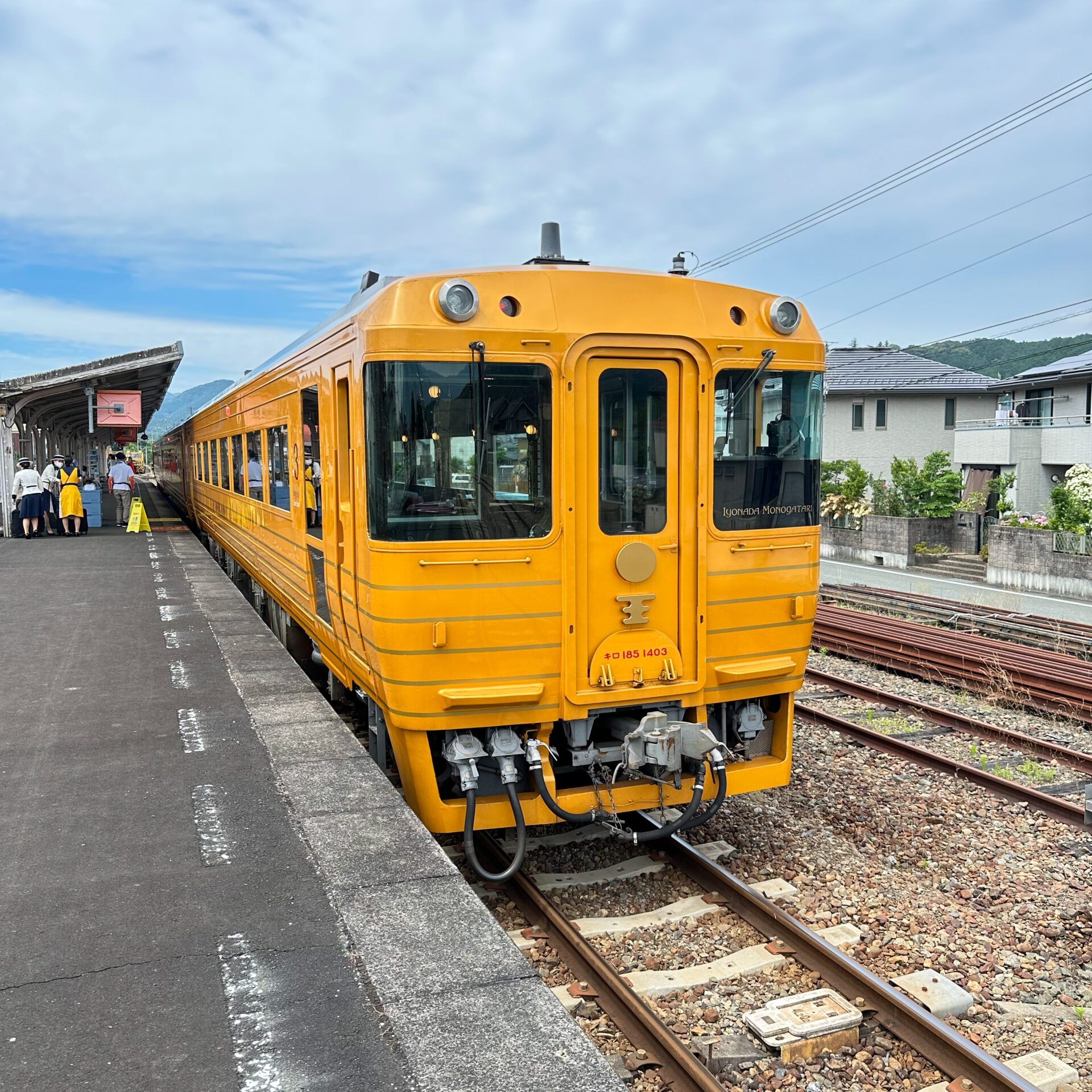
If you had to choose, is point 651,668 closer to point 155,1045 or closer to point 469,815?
point 469,815

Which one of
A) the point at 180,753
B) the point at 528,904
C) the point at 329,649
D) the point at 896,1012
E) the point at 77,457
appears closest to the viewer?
the point at 896,1012

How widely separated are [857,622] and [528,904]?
9.48 m

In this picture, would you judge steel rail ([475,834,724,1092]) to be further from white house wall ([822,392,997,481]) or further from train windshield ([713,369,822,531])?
white house wall ([822,392,997,481])

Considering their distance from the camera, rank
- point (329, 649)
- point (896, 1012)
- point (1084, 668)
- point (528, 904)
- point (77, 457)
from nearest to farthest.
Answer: point (896, 1012)
point (528, 904)
point (329, 649)
point (1084, 668)
point (77, 457)

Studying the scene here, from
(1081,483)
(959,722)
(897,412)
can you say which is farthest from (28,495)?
(897,412)

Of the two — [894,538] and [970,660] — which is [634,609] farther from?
[894,538]

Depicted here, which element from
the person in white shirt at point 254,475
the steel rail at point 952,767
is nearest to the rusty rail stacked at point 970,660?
the steel rail at point 952,767

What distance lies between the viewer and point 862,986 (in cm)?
Result: 395

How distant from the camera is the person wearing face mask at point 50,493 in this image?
18.8m

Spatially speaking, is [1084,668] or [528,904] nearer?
[528,904]

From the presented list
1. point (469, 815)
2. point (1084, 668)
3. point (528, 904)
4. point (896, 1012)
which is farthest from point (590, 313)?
point (1084, 668)

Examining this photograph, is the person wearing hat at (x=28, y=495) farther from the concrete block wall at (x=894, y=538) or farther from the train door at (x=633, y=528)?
the concrete block wall at (x=894, y=538)

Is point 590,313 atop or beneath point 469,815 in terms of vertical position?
atop

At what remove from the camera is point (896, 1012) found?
149 inches
